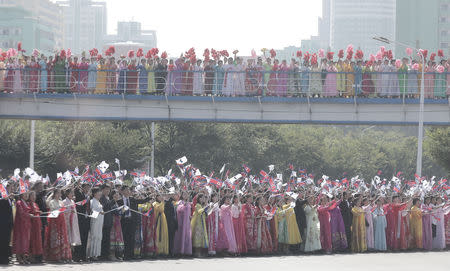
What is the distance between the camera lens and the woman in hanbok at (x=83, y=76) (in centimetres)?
3259

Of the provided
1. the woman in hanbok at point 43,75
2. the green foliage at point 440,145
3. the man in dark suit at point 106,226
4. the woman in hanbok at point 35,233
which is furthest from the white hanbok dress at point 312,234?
the green foliage at point 440,145

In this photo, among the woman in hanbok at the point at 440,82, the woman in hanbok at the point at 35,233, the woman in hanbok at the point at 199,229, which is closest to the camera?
the woman in hanbok at the point at 35,233

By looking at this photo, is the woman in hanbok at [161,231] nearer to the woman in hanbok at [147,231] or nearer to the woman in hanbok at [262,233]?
the woman in hanbok at [147,231]

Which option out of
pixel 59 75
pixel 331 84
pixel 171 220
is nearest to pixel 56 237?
pixel 171 220

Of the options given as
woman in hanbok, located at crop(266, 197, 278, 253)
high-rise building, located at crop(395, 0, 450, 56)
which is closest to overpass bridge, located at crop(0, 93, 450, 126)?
woman in hanbok, located at crop(266, 197, 278, 253)

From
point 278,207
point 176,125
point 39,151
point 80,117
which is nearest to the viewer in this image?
point 278,207

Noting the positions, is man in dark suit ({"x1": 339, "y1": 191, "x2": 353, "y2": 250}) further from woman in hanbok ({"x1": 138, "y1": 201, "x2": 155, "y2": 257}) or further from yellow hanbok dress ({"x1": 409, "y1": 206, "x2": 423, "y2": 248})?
woman in hanbok ({"x1": 138, "y1": 201, "x2": 155, "y2": 257})

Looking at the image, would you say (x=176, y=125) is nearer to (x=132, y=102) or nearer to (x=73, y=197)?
(x=132, y=102)

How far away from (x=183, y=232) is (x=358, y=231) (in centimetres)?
458

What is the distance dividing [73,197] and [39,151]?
27.2 meters

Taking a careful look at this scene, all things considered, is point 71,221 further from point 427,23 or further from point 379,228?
point 427,23

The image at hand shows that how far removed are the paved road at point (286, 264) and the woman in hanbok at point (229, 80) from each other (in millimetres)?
11268

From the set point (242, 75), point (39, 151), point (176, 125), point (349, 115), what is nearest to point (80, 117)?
point (242, 75)

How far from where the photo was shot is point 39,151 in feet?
155
